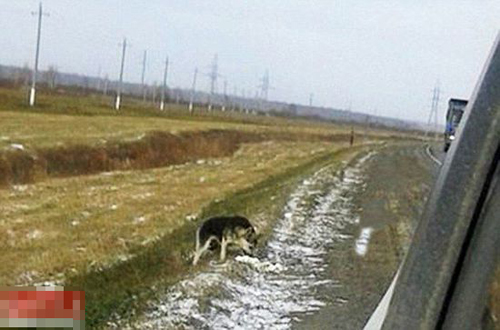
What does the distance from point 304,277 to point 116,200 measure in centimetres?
988

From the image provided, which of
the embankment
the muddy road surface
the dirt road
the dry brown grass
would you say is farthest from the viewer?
the embankment

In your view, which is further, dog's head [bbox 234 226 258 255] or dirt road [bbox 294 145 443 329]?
dog's head [bbox 234 226 258 255]

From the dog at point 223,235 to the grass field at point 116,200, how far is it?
1.28 ft

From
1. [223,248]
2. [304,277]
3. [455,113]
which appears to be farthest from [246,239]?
[455,113]

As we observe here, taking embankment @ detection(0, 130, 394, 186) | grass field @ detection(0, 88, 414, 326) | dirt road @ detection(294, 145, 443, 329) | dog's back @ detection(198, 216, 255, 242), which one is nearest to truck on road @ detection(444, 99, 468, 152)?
dirt road @ detection(294, 145, 443, 329)

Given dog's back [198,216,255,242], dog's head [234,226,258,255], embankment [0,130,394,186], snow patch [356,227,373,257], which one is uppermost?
dog's back [198,216,255,242]

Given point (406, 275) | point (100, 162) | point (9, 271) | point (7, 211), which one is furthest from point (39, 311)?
point (100, 162)

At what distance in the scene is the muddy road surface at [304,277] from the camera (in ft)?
26.0

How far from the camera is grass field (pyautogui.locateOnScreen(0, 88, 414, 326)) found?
1005 centimetres

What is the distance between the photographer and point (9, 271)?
984cm

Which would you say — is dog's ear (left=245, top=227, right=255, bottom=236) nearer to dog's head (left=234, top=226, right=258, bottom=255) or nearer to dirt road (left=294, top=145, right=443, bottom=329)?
dog's head (left=234, top=226, right=258, bottom=255)

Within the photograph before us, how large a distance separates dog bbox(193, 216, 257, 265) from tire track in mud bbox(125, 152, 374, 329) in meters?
0.35

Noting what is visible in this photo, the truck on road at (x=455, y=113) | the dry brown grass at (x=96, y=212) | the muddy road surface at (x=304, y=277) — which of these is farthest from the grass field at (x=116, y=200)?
the truck on road at (x=455, y=113)

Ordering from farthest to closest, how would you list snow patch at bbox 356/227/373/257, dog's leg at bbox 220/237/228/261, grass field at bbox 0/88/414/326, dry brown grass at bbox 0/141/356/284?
snow patch at bbox 356/227/373/257 < dry brown grass at bbox 0/141/356/284 < dog's leg at bbox 220/237/228/261 < grass field at bbox 0/88/414/326
